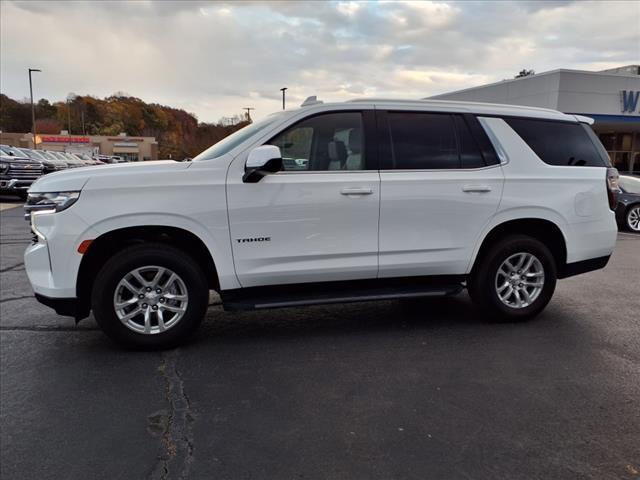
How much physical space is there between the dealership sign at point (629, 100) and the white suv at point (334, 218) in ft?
66.2

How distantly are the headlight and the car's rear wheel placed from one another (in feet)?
41.2

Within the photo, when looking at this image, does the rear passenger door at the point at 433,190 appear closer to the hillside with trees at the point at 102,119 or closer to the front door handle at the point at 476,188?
the front door handle at the point at 476,188

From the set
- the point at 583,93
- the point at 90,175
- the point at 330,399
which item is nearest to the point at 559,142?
the point at 330,399

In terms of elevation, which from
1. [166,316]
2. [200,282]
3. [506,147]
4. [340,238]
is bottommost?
[166,316]

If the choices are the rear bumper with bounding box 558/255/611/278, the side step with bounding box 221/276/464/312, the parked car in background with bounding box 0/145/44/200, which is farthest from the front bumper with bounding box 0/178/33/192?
the rear bumper with bounding box 558/255/611/278

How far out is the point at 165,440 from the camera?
112 inches

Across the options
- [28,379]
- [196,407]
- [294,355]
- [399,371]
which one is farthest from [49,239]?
[399,371]

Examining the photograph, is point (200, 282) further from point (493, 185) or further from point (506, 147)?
point (506, 147)

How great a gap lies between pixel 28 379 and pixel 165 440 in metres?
1.47

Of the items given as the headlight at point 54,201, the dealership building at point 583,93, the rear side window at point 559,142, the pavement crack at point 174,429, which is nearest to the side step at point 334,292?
the pavement crack at point 174,429

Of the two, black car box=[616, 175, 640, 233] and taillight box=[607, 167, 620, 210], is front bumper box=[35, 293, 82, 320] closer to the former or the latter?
taillight box=[607, 167, 620, 210]

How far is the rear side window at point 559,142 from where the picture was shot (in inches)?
191

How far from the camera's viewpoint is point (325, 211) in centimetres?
419

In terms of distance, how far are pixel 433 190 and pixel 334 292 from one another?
1.25 metres
